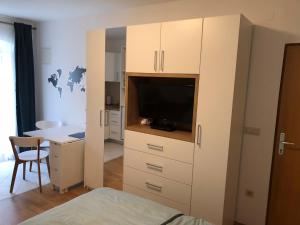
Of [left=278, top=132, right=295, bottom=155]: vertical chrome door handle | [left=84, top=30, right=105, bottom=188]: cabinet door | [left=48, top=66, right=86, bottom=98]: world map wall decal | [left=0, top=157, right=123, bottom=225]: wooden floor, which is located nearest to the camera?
[left=278, top=132, right=295, bottom=155]: vertical chrome door handle

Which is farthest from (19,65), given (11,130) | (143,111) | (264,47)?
(264,47)

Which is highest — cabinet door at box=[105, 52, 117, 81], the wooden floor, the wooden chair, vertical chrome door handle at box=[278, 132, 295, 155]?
cabinet door at box=[105, 52, 117, 81]

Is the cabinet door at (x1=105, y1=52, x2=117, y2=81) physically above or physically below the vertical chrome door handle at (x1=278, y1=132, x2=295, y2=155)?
above

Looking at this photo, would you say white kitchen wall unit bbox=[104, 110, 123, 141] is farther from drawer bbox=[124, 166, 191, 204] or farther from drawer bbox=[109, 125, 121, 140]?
drawer bbox=[124, 166, 191, 204]

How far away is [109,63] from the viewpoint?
138 inches

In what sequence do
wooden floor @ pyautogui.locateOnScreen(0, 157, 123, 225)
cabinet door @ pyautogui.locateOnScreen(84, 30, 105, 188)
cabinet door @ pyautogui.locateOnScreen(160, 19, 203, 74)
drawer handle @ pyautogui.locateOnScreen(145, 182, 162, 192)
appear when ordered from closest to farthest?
1. cabinet door @ pyautogui.locateOnScreen(160, 19, 203, 74)
2. drawer handle @ pyautogui.locateOnScreen(145, 182, 162, 192)
3. wooden floor @ pyautogui.locateOnScreen(0, 157, 123, 225)
4. cabinet door @ pyautogui.locateOnScreen(84, 30, 105, 188)

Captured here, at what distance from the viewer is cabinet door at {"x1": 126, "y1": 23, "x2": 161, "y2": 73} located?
245cm

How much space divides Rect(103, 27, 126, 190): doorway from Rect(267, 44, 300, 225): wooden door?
192 cm

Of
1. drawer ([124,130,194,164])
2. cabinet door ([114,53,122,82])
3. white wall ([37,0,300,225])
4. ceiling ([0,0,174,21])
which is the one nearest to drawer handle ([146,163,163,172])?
drawer ([124,130,194,164])

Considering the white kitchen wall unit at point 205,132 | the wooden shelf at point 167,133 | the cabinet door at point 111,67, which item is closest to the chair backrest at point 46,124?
the cabinet door at point 111,67

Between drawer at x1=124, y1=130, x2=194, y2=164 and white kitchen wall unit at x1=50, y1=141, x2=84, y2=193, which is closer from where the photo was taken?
drawer at x1=124, y1=130, x2=194, y2=164

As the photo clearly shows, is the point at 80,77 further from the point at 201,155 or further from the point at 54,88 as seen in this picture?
the point at 201,155

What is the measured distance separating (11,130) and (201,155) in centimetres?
361

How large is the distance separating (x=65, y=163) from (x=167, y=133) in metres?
1.51
